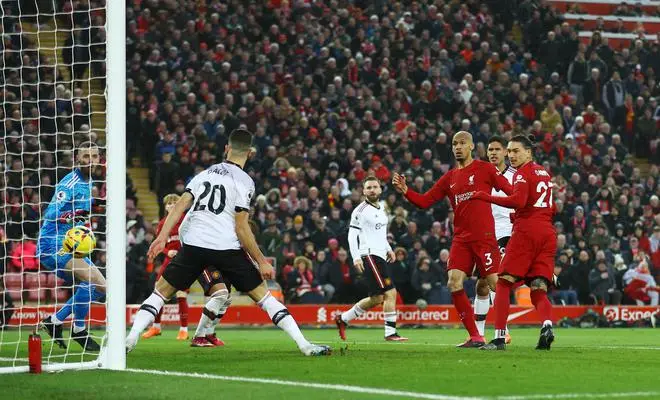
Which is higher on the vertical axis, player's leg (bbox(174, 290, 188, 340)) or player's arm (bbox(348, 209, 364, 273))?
player's arm (bbox(348, 209, 364, 273))

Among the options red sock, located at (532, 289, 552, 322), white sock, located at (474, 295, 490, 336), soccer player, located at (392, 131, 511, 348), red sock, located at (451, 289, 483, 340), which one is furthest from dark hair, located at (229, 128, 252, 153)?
white sock, located at (474, 295, 490, 336)

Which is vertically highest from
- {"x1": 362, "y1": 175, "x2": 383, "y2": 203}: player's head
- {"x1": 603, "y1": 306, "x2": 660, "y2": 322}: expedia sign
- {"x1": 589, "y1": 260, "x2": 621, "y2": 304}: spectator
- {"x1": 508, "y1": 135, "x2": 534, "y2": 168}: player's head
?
A: {"x1": 508, "y1": 135, "x2": 534, "y2": 168}: player's head

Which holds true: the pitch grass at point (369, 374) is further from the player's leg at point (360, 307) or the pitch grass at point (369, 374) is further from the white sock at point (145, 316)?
the player's leg at point (360, 307)

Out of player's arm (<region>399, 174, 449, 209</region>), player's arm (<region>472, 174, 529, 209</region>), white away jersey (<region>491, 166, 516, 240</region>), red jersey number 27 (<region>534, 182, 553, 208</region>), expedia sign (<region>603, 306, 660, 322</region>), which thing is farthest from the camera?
expedia sign (<region>603, 306, 660, 322</region>)

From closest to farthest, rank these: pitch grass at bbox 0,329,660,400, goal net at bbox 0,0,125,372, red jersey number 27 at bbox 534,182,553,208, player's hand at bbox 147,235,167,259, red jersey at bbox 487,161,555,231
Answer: pitch grass at bbox 0,329,660,400 < player's hand at bbox 147,235,167,259 < goal net at bbox 0,0,125,372 < red jersey at bbox 487,161,555,231 < red jersey number 27 at bbox 534,182,553,208

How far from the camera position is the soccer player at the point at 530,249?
1377 cm

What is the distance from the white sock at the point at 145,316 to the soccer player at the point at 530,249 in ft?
13.0

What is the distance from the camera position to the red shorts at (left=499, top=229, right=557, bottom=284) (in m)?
13.8

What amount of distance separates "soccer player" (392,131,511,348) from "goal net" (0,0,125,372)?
4136 mm

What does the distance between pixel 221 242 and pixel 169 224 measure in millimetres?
607

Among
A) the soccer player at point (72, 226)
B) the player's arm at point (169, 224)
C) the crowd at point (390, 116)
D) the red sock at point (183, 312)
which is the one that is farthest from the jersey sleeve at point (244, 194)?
the crowd at point (390, 116)

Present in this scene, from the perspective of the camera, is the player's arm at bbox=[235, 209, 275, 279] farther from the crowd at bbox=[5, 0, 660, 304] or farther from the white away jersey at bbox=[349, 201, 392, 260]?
the crowd at bbox=[5, 0, 660, 304]

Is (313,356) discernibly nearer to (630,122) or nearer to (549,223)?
(549,223)

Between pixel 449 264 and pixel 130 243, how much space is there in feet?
→ 40.2
